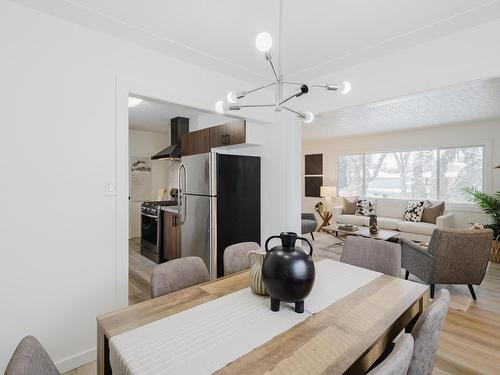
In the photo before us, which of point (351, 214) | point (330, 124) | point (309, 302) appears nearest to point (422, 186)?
point (351, 214)

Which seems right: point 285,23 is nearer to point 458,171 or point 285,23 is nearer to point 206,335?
point 206,335

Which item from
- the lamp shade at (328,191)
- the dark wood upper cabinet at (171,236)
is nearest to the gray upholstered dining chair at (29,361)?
the dark wood upper cabinet at (171,236)

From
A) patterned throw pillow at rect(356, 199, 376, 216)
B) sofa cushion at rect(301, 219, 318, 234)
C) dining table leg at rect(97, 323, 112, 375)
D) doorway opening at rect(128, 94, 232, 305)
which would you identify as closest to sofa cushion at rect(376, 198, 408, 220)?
patterned throw pillow at rect(356, 199, 376, 216)

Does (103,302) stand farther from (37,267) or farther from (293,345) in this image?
(293,345)

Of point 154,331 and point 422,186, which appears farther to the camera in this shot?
point 422,186

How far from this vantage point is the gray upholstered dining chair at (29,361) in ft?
2.44

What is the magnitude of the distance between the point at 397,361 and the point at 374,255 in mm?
1474

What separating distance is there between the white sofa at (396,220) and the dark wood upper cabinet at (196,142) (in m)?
3.96

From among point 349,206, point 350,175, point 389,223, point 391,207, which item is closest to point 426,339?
point 389,223

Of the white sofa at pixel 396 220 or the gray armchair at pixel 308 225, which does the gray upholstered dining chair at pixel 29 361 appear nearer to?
the gray armchair at pixel 308 225

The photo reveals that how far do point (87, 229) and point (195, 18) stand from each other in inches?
66.5

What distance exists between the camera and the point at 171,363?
893 millimetres

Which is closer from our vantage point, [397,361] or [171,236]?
[397,361]

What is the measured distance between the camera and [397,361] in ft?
2.50
